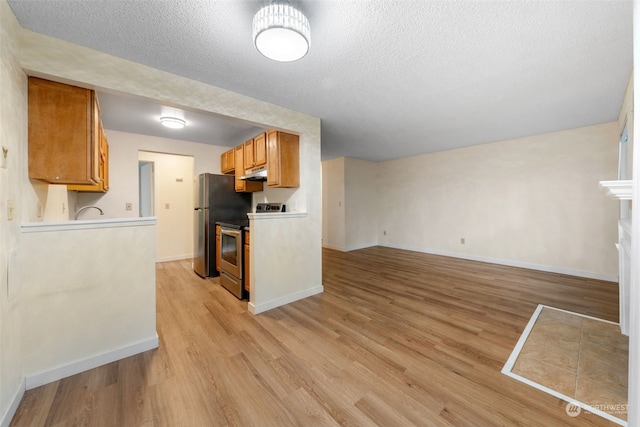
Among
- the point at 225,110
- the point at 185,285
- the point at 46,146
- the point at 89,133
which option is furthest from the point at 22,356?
the point at 225,110

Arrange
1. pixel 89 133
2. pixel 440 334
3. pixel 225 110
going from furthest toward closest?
pixel 225 110 → pixel 440 334 → pixel 89 133

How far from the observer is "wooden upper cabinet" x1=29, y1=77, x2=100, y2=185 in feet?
5.50

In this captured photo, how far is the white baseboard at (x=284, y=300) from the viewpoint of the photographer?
2709mm

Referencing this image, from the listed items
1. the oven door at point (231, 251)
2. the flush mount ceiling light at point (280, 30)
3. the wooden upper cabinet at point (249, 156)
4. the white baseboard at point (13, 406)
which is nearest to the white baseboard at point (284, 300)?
the oven door at point (231, 251)

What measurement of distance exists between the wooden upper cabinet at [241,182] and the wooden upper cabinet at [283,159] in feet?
3.37

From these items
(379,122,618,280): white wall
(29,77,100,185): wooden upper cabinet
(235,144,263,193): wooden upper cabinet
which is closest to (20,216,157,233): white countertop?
(29,77,100,185): wooden upper cabinet

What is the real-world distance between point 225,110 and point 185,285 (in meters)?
2.65

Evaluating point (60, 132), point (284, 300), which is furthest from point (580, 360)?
point (60, 132)

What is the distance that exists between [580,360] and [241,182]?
14.4ft

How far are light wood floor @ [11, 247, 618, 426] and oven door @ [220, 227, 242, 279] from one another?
0.36 metres

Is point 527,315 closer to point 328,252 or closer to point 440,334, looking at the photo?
point 440,334

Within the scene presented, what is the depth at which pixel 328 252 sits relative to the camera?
6.05m

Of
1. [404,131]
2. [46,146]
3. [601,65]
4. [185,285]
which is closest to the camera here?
[46,146]

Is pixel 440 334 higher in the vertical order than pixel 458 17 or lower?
lower
